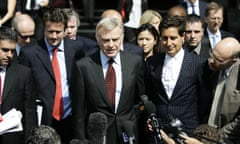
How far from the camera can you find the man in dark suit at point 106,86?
21.5ft

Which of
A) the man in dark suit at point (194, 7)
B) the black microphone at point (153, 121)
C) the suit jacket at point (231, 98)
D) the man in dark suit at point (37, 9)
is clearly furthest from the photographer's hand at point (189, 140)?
the man in dark suit at point (194, 7)

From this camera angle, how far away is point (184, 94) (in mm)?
6730

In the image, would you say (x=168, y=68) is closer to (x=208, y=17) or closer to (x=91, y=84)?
(x=91, y=84)

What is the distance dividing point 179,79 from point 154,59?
1.14 ft

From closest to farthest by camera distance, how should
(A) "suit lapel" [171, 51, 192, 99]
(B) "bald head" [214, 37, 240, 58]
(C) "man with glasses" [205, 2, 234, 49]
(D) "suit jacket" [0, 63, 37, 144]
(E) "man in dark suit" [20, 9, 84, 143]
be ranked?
(B) "bald head" [214, 37, 240, 58] → (D) "suit jacket" [0, 63, 37, 144] → (A) "suit lapel" [171, 51, 192, 99] → (E) "man in dark suit" [20, 9, 84, 143] → (C) "man with glasses" [205, 2, 234, 49]

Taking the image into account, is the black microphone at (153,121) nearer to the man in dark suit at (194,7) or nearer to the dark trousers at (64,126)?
the dark trousers at (64,126)

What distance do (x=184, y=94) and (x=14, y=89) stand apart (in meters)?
1.57

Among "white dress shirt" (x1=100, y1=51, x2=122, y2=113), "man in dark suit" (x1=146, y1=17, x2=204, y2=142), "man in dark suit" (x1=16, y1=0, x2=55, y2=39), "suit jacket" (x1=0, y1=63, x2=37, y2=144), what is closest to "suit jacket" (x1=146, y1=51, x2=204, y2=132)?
"man in dark suit" (x1=146, y1=17, x2=204, y2=142)

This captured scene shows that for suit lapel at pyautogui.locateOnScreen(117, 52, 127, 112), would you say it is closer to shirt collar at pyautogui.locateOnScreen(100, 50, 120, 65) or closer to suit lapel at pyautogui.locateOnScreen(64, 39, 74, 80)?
shirt collar at pyautogui.locateOnScreen(100, 50, 120, 65)

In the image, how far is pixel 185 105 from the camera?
674 cm

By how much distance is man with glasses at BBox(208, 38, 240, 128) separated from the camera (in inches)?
238

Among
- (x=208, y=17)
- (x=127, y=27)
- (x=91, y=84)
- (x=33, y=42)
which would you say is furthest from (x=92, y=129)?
(x=127, y=27)

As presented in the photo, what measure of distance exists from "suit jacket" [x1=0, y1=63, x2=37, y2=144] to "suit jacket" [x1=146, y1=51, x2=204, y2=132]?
117 centimetres

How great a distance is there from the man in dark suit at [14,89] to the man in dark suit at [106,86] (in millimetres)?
410
